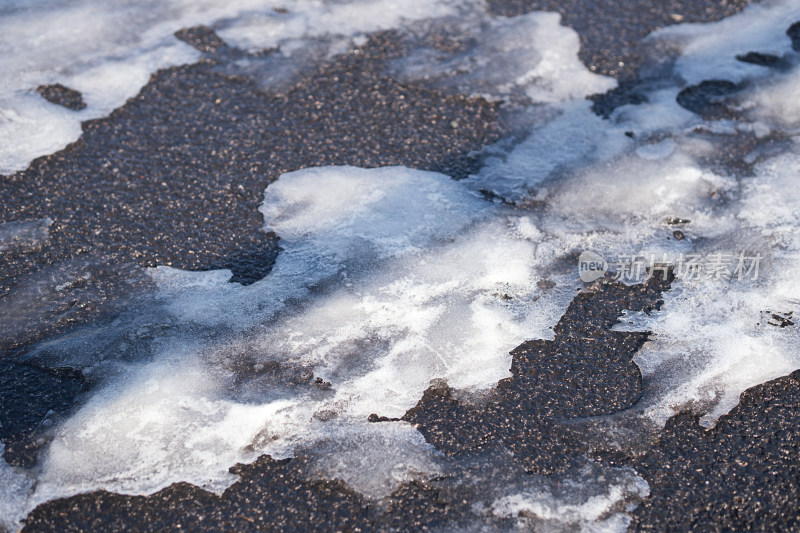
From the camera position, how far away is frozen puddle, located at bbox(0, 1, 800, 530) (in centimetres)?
191

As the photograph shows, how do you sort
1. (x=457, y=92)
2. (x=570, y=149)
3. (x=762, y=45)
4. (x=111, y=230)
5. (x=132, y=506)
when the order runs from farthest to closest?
(x=762, y=45)
(x=457, y=92)
(x=570, y=149)
(x=111, y=230)
(x=132, y=506)

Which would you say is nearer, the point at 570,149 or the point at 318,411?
the point at 318,411

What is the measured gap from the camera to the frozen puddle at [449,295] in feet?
6.26

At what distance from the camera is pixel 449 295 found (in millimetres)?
2305

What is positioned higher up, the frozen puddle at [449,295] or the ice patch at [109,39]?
the ice patch at [109,39]

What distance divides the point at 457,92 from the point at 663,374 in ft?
5.00

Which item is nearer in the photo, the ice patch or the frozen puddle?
the frozen puddle

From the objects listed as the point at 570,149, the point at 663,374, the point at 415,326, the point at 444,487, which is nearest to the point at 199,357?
the point at 415,326

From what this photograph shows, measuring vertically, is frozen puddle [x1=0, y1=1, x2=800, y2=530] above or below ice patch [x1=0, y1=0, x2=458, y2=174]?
below

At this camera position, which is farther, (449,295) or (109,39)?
(109,39)

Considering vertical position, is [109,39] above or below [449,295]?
above

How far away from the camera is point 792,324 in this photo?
2.21 meters

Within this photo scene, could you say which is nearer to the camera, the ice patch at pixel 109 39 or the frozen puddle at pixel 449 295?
the frozen puddle at pixel 449 295

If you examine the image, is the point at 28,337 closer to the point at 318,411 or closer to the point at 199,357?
the point at 199,357
